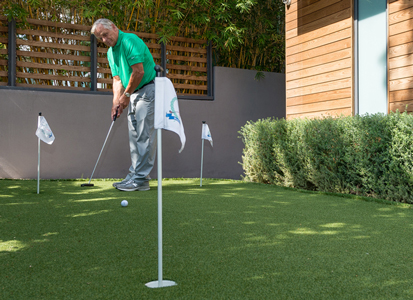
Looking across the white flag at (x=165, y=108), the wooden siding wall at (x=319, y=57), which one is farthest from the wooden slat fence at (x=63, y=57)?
the white flag at (x=165, y=108)

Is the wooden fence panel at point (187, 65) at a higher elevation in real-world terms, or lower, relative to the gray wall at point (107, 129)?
higher

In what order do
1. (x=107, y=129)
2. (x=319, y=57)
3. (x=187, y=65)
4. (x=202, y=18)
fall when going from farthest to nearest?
1. (x=187, y=65)
2. (x=202, y=18)
3. (x=107, y=129)
4. (x=319, y=57)

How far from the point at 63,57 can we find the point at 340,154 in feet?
15.2

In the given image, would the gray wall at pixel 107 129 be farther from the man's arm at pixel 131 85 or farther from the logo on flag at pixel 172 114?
the logo on flag at pixel 172 114

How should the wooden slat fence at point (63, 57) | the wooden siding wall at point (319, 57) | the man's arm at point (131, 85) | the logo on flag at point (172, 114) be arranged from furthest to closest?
the wooden slat fence at point (63, 57), the wooden siding wall at point (319, 57), the man's arm at point (131, 85), the logo on flag at point (172, 114)

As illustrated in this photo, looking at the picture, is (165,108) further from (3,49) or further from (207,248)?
(3,49)

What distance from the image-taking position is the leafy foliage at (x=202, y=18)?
6.88m

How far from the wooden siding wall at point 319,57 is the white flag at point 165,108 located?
4080mm

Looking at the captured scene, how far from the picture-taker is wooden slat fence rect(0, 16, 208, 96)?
6.50 metres

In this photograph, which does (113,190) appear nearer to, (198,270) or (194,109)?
(198,270)

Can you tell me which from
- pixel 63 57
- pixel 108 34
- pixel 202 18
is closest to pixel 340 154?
pixel 108 34

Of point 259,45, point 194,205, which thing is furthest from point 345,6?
point 194,205

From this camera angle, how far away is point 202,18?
7.33m

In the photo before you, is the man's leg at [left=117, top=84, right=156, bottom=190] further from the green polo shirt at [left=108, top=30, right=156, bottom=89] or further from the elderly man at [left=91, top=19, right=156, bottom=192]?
the green polo shirt at [left=108, top=30, right=156, bottom=89]
